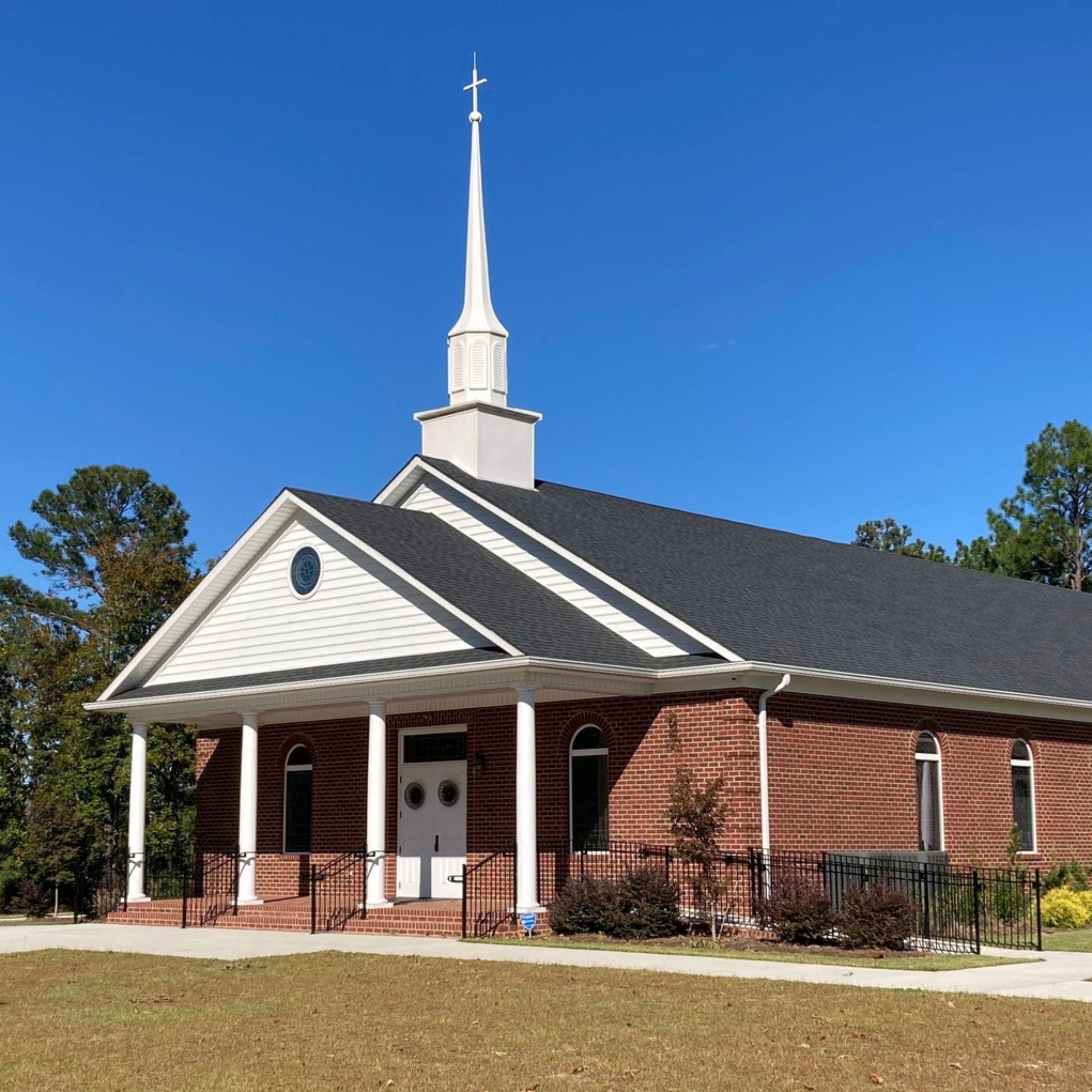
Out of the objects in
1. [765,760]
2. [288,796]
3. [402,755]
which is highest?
[402,755]

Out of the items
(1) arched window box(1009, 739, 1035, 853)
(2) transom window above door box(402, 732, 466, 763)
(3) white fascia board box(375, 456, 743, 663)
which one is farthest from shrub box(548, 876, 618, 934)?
(1) arched window box(1009, 739, 1035, 853)

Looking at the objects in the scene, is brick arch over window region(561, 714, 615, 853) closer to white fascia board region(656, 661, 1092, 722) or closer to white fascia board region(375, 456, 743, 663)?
white fascia board region(656, 661, 1092, 722)

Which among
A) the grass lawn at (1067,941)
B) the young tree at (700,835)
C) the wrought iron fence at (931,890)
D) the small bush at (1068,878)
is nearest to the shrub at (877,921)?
the wrought iron fence at (931,890)

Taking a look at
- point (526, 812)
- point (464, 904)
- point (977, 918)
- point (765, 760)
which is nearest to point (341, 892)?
point (464, 904)

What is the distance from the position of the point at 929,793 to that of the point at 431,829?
8490mm

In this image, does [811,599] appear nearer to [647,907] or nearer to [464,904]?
[647,907]

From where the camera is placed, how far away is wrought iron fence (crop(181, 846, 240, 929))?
26.4 meters

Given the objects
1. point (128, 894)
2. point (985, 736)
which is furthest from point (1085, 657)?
point (128, 894)

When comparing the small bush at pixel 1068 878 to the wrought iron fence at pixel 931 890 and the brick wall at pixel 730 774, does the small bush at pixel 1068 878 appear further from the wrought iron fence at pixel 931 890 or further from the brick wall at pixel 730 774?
the wrought iron fence at pixel 931 890

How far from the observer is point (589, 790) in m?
25.4

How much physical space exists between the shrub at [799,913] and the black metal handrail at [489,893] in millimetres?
3913

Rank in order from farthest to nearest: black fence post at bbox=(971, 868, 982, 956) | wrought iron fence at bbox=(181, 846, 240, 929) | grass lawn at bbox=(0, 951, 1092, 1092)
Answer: wrought iron fence at bbox=(181, 846, 240, 929) → black fence post at bbox=(971, 868, 982, 956) → grass lawn at bbox=(0, 951, 1092, 1092)

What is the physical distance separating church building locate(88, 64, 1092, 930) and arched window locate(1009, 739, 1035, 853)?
50 millimetres

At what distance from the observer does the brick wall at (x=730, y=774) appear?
950 inches
